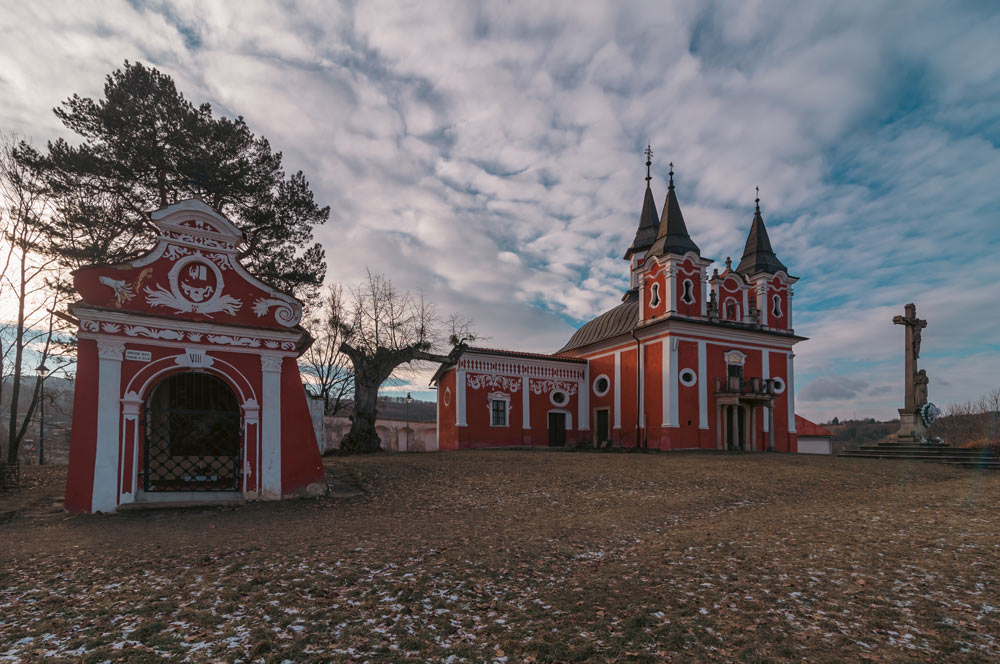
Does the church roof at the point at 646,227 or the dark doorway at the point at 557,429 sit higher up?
the church roof at the point at 646,227

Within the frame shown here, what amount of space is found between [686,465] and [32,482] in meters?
18.3

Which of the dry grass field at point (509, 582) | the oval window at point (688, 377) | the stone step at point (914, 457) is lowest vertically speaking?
the stone step at point (914, 457)

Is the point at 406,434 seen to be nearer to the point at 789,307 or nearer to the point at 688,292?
the point at 688,292

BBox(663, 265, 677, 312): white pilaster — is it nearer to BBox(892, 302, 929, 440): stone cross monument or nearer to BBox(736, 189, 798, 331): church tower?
BBox(736, 189, 798, 331): church tower

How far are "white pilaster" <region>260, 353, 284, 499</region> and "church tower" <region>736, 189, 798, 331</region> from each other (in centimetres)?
2606

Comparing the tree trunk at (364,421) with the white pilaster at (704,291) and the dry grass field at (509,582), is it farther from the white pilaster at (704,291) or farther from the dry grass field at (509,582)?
the white pilaster at (704,291)

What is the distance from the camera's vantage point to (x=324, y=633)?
14.8 ft

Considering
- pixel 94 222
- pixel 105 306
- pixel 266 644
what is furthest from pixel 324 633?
pixel 94 222

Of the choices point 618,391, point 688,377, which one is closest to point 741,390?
point 688,377

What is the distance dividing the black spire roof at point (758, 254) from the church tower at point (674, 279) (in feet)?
16.9

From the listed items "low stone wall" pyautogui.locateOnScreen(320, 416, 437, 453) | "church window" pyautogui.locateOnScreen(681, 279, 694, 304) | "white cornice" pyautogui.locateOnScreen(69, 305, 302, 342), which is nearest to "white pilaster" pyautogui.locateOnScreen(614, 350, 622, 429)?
"church window" pyautogui.locateOnScreen(681, 279, 694, 304)

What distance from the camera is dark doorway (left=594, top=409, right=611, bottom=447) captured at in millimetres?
29766

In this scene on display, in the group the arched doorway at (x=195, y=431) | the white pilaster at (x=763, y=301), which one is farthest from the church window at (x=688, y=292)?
the arched doorway at (x=195, y=431)

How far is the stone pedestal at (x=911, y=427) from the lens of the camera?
852 inches
